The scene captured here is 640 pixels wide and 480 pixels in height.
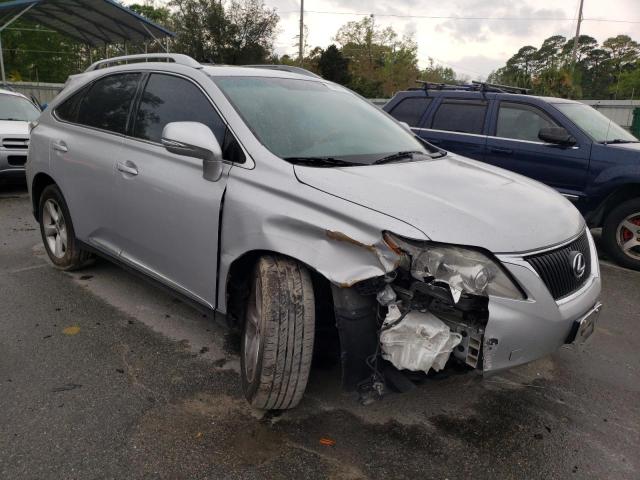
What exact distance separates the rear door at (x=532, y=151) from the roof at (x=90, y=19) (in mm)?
A: 12616

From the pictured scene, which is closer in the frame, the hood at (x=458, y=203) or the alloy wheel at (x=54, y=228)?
the hood at (x=458, y=203)

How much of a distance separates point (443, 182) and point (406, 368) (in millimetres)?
1009

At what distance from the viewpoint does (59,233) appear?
4391 millimetres

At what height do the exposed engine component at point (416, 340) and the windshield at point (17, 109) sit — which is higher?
the windshield at point (17, 109)

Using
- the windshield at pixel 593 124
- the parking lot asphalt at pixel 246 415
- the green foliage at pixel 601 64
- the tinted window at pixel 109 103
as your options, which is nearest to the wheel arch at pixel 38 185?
the tinted window at pixel 109 103

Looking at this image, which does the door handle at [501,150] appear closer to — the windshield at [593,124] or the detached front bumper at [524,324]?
the windshield at [593,124]

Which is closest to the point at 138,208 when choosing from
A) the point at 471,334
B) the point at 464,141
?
the point at 471,334

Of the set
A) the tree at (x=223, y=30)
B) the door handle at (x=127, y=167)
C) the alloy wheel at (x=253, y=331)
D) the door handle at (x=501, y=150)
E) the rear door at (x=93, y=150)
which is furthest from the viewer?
the tree at (x=223, y=30)

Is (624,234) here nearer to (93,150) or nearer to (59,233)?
(93,150)

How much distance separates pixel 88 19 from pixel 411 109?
550 inches

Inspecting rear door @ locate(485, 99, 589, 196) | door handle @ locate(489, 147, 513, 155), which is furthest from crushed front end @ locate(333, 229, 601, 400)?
door handle @ locate(489, 147, 513, 155)

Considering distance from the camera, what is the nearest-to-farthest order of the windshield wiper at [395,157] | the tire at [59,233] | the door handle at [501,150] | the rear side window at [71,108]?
the windshield wiper at [395,157]
the rear side window at [71,108]
the tire at [59,233]
the door handle at [501,150]

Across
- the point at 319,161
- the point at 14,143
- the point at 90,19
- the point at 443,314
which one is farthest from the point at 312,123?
the point at 90,19

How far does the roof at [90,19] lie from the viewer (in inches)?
588
